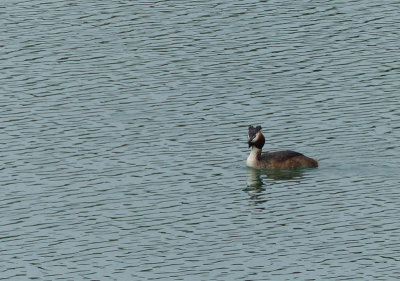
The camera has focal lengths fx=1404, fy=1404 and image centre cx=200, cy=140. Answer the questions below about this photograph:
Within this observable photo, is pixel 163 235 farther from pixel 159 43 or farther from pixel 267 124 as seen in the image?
pixel 159 43

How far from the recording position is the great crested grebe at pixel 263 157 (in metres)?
42.2

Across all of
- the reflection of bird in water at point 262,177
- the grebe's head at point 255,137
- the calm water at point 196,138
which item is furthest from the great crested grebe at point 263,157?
the calm water at point 196,138

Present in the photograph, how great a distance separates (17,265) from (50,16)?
27.4 metres

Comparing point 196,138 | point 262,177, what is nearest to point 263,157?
point 262,177

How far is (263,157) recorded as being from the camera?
142 ft

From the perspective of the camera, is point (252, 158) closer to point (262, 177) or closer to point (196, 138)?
point (262, 177)

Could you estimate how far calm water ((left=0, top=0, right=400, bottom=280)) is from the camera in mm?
34812

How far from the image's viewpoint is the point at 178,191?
3962cm

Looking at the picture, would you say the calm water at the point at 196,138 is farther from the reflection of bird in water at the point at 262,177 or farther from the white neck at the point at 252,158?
the white neck at the point at 252,158

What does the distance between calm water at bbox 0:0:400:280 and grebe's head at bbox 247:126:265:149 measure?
0.76m

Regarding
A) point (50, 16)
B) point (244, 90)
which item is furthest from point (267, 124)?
point (50, 16)

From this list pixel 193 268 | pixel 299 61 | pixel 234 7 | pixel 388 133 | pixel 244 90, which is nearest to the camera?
pixel 193 268

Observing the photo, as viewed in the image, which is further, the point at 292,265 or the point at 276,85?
the point at 276,85

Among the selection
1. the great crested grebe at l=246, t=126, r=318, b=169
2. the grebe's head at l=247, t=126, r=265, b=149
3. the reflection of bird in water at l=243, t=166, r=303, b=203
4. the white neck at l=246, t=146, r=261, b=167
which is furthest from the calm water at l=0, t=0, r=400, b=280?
the grebe's head at l=247, t=126, r=265, b=149
